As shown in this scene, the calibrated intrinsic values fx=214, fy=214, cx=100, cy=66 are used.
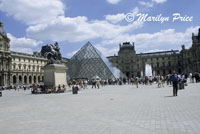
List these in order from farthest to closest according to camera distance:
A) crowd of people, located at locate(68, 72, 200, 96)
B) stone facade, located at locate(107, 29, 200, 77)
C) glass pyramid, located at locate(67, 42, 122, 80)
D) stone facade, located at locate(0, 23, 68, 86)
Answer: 1. stone facade, located at locate(107, 29, 200, 77)
2. stone facade, located at locate(0, 23, 68, 86)
3. glass pyramid, located at locate(67, 42, 122, 80)
4. crowd of people, located at locate(68, 72, 200, 96)

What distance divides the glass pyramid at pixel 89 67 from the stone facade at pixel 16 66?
18.0m

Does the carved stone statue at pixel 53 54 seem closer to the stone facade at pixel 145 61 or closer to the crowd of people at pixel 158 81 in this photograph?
the crowd of people at pixel 158 81

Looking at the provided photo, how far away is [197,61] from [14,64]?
5610 centimetres

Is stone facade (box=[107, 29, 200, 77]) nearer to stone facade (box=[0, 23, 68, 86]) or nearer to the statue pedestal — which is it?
stone facade (box=[0, 23, 68, 86])

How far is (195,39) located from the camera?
7069cm

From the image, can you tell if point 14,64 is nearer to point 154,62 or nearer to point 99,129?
point 154,62

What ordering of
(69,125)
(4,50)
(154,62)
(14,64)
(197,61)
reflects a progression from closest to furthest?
(69,125) < (4,50) < (14,64) < (197,61) < (154,62)

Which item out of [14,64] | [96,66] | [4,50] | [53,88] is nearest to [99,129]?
[53,88]

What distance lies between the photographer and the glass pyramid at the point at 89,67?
123 feet

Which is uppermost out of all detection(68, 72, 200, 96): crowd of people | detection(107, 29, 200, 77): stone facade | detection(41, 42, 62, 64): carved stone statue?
detection(107, 29, 200, 77): stone facade

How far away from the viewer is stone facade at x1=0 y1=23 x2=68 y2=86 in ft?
184

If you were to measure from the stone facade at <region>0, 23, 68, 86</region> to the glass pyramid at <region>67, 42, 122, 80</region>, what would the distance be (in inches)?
708

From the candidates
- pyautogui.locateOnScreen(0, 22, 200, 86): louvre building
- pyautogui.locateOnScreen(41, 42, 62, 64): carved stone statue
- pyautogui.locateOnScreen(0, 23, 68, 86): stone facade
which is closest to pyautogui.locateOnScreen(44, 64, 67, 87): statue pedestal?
pyautogui.locateOnScreen(41, 42, 62, 64): carved stone statue

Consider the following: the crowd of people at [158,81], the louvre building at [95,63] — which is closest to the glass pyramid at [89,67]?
the louvre building at [95,63]
